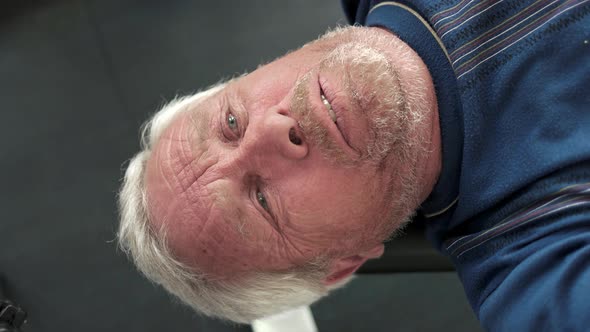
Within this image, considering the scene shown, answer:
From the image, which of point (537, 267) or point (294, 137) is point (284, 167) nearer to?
point (294, 137)

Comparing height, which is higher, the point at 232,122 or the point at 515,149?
the point at 232,122

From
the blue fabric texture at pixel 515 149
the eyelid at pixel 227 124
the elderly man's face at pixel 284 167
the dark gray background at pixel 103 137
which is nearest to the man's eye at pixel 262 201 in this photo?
the elderly man's face at pixel 284 167

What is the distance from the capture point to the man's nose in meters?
0.77

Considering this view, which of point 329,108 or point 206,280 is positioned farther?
point 206,280

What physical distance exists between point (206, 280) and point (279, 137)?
0.34 metres

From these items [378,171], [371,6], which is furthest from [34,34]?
[378,171]

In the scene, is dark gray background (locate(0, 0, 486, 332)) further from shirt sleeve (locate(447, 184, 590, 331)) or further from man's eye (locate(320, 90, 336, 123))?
man's eye (locate(320, 90, 336, 123))

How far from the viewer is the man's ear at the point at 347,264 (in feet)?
2.99

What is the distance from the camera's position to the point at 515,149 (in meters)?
0.77

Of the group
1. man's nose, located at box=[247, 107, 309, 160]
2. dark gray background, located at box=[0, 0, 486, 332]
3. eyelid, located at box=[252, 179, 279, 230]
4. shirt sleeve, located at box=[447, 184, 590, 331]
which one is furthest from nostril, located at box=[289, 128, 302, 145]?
dark gray background, located at box=[0, 0, 486, 332]

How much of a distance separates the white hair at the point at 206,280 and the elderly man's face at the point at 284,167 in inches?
1.3

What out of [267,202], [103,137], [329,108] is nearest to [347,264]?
[267,202]

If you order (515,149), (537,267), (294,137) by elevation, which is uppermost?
(294,137)

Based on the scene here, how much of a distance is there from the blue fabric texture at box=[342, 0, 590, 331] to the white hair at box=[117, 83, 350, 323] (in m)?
0.30
